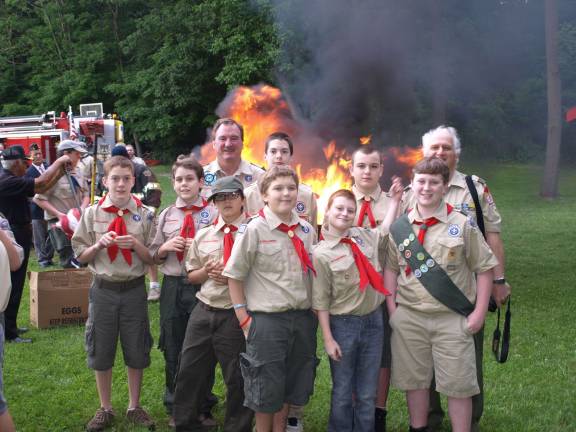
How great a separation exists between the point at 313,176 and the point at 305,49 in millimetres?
8431

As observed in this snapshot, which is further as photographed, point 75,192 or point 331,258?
point 75,192

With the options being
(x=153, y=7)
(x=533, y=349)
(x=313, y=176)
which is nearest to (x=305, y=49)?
(x=313, y=176)

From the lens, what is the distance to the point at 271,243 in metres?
4.08

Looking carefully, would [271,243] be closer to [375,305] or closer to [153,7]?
[375,305]

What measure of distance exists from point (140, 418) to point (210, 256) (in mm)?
1324

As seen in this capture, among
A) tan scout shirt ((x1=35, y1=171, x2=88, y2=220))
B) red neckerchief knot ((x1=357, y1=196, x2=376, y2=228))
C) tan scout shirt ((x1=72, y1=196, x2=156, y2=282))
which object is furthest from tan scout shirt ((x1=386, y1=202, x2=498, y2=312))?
tan scout shirt ((x1=35, y1=171, x2=88, y2=220))

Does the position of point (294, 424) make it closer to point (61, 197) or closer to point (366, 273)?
point (366, 273)

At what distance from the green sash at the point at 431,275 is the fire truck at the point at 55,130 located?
9845 mm

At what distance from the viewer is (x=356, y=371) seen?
4.25m

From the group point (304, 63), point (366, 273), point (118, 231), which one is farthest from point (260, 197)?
point (304, 63)

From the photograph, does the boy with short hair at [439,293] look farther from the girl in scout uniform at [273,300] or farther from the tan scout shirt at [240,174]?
the tan scout shirt at [240,174]

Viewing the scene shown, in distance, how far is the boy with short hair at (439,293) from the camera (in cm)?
406

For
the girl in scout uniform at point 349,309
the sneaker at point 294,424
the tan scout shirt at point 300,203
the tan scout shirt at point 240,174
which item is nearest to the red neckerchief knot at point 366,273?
the girl in scout uniform at point 349,309

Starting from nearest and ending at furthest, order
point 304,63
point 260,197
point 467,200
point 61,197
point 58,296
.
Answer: point 467,200
point 260,197
point 58,296
point 61,197
point 304,63
